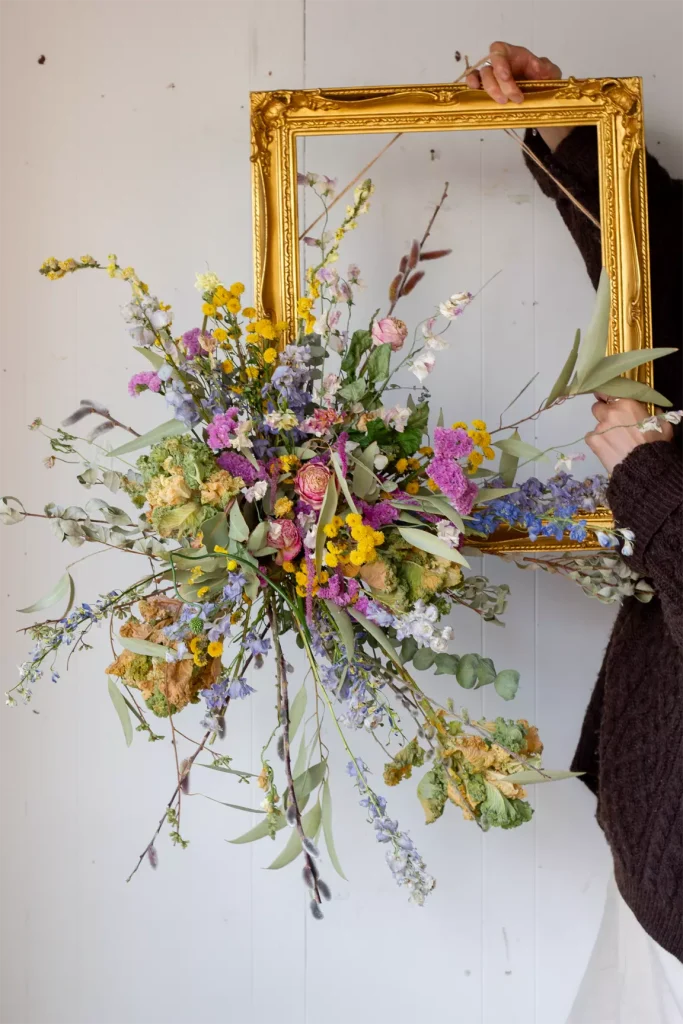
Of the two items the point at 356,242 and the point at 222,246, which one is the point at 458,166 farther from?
the point at 222,246

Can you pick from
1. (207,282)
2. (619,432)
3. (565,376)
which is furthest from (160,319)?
(619,432)

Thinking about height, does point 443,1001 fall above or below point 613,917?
below

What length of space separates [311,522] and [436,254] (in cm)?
46

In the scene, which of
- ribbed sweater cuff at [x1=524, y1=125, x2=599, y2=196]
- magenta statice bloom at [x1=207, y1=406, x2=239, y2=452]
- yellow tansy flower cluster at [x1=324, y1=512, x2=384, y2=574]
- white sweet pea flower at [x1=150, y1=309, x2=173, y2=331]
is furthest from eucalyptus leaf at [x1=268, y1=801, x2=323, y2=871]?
ribbed sweater cuff at [x1=524, y1=125, x2=599, y2=196]

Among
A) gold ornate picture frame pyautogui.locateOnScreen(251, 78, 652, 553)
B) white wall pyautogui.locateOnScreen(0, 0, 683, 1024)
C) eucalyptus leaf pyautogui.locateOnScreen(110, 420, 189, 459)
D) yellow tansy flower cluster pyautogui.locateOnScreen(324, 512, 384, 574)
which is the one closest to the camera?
yellow tansy flower cluster pyautogui.locateOnScreen(324, 512, 384, 574)

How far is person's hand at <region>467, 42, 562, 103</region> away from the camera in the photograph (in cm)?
87

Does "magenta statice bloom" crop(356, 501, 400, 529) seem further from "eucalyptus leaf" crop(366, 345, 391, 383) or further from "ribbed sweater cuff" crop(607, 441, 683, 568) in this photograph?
"ribbed sweater cuff" crop(607, 441, 683, 568)

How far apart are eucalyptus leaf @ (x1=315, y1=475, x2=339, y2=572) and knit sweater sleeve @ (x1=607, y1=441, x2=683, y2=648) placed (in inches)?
13.2

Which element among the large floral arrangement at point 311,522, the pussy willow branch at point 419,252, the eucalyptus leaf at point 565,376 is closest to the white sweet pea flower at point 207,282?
the large floral arrangement at point 311,522

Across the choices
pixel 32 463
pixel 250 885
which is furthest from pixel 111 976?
pixel 32 463

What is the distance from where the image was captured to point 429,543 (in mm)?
700

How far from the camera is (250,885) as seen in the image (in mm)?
1104

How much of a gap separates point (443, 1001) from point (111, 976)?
502mm

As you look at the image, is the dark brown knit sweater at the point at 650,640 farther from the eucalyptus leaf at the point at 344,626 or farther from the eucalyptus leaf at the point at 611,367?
the eucalyptus leaf at the point at 344,626
